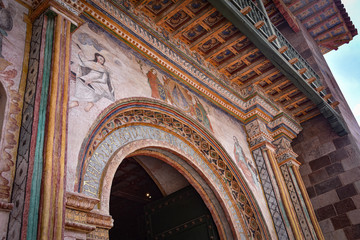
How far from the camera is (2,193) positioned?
2.63 meters

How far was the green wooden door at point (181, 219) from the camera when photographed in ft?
18.3

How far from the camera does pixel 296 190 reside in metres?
6.91

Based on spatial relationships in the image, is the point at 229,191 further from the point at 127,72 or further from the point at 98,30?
the point at 98,30

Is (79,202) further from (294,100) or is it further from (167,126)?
(294,100)

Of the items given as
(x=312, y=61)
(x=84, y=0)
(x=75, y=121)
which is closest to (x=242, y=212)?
(x=75, y=121)

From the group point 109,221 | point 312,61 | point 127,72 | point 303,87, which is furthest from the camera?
point 312,61

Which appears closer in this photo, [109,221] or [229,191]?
[109,221]

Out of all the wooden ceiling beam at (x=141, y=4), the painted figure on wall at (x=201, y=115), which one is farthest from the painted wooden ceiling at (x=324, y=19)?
the wooden ceiling beam at (x=141, y=4)

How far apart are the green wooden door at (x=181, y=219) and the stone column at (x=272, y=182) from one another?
1280 mm

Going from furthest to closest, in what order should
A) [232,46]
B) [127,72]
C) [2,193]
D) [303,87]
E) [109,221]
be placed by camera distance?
[303,87]
[232,46]
[127,72]
[109,221]
[2,193]

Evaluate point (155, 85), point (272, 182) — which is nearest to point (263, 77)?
point (272, 182)

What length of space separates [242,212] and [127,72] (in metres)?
2.82

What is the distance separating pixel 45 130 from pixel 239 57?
4.30 m

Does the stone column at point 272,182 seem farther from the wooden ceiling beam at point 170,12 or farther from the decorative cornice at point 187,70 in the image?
the wooden ceiling beam at point 170,12
